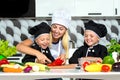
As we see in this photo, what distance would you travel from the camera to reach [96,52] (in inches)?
87.0

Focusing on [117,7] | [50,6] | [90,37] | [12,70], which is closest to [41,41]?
[90,37]

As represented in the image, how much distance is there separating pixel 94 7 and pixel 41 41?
76.0 inches

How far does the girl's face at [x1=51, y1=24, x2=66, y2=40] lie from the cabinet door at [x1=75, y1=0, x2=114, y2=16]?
1754mm

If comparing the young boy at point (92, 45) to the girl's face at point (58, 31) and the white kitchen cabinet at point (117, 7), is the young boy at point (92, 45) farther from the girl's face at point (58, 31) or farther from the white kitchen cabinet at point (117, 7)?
the white kitchen cabinet at point (117, 7)

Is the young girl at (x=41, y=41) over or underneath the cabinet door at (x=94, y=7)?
underneath

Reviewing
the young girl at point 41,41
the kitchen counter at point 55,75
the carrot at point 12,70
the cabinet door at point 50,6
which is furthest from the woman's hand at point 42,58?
the cabinet door at point 50,6

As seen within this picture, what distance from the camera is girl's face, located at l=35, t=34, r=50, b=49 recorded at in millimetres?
2170

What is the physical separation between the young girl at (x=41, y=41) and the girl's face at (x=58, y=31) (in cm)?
4

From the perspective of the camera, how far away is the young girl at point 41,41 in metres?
2.17

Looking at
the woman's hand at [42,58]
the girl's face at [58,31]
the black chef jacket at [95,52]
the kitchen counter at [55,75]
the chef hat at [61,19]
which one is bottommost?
the kitchen counter at [55,75]

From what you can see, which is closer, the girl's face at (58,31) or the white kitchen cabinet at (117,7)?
the girl's face at (58,31)

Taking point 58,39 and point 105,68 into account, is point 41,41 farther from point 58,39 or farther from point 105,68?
point 105,68

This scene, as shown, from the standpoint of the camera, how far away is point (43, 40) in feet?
7.15

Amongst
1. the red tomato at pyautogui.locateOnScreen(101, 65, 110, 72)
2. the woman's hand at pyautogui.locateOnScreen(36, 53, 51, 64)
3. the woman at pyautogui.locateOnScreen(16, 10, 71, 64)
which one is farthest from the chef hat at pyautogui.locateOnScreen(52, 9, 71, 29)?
the red tomato at pyautogui.locateOnScreen(101, 65, 110, 72)
